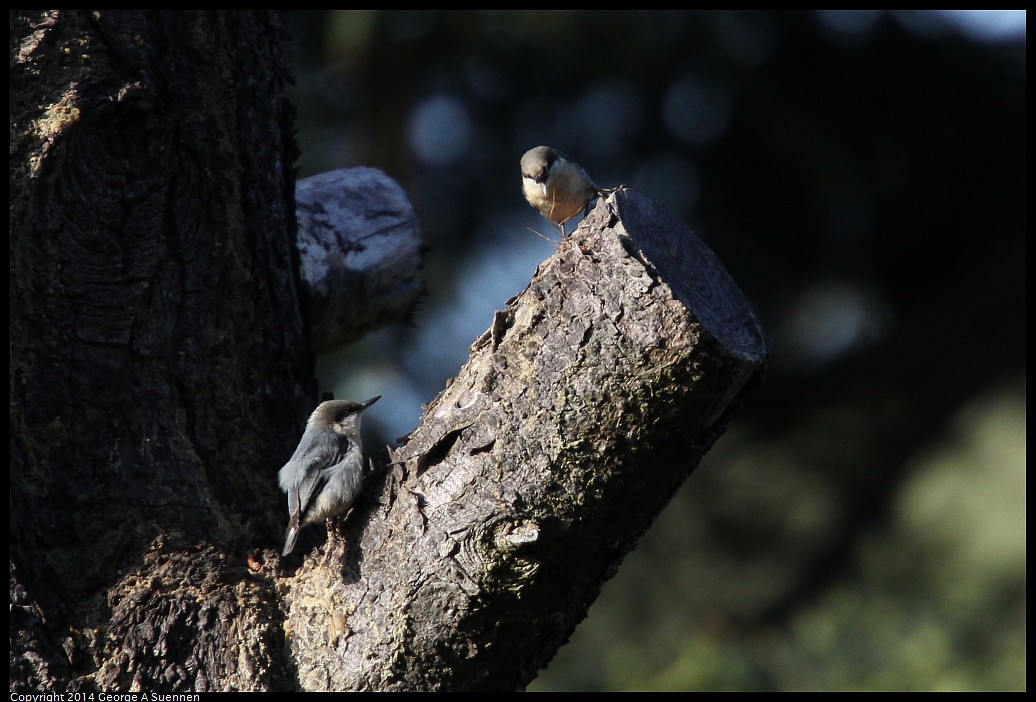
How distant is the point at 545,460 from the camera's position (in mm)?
2125

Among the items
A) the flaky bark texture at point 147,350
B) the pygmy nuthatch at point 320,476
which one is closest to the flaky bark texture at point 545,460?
the pygmy nuthatch at point 320,476

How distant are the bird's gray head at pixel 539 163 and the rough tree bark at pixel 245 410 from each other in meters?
0.75

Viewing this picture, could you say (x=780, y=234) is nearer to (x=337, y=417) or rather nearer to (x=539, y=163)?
(x=539, y=163)

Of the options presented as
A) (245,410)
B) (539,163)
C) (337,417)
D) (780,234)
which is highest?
(539,163)

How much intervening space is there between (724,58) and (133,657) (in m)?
5.58

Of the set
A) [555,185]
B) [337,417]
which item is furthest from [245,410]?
[555,185]

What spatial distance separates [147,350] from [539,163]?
131 centimetres

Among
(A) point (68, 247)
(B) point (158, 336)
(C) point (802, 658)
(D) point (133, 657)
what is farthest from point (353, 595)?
(C) point (802, 658)

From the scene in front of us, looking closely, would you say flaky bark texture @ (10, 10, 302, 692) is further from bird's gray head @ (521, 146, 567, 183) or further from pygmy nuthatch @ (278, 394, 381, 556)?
bird's gray head @ (521, 146, 567, 183)

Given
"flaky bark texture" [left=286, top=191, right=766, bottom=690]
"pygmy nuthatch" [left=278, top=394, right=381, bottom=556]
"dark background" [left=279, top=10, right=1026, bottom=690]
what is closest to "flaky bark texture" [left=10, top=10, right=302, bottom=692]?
"pygmy nuthatch" [left=278, top=394, right=381, bottom=556]

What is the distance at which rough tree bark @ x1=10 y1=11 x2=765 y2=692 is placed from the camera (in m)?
2.11

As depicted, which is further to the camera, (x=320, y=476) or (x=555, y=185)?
(x=555, y=185)

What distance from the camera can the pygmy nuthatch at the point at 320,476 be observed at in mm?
2523
